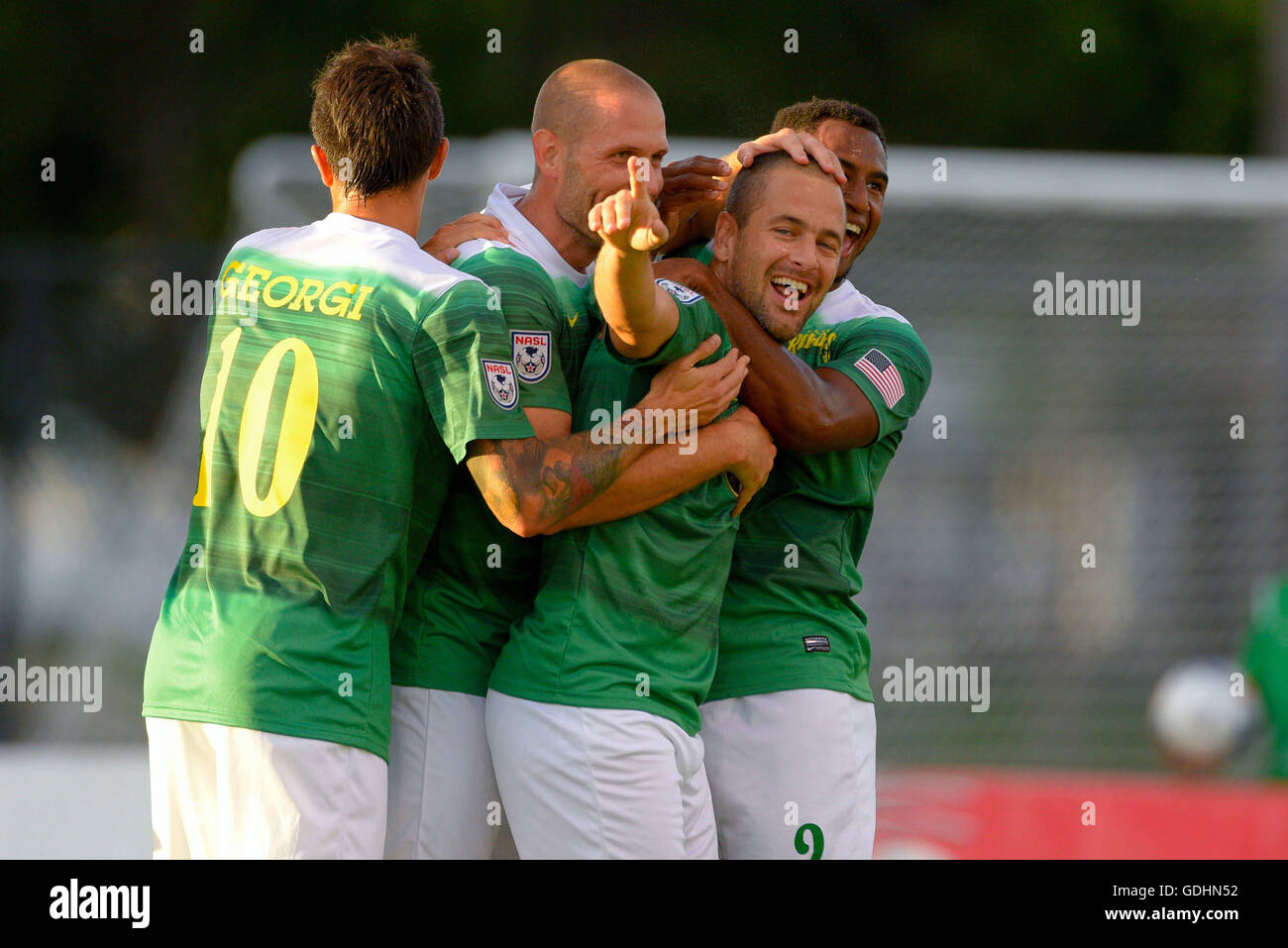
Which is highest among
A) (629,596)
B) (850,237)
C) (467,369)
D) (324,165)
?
(324,165)

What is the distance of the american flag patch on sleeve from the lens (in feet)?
11.0

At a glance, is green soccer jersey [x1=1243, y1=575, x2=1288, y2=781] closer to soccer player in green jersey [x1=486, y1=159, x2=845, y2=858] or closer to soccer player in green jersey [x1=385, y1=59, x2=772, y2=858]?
soccer player in green jersey [x1=486, y1=159, x2=845, y2=858]

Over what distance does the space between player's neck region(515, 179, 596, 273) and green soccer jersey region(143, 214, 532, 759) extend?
1.11ft

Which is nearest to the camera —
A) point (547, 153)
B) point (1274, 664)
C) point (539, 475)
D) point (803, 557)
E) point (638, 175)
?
point (638, 175)

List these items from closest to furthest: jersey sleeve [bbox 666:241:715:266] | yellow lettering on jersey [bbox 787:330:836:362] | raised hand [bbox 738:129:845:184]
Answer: raised hand [bbox 738:129:845:184], jersey sleeve [bbox 666:241:715:266], yellow lettering on jersey [bbox 787:330:836:362]

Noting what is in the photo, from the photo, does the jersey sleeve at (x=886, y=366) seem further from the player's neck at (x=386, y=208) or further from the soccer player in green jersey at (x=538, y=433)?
the player's neck at (x=386, y=208)

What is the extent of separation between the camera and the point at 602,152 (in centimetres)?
327

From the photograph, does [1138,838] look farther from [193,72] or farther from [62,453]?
[193,72]

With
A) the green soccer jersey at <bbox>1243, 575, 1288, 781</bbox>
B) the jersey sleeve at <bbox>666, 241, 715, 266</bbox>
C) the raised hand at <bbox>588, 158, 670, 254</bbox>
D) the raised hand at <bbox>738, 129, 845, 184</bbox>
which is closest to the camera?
the raised hand at <bbox>588, 158, 670, 254</bbox>

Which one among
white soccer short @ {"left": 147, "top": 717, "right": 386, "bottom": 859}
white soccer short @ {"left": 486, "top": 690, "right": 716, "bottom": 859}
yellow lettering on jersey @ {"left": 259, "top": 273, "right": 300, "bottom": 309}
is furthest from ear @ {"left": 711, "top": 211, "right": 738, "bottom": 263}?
white soccer short @ {"left": 147, "top": 717, "right": 386, "bottom": 859}

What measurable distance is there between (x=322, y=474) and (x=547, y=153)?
883 millimetres

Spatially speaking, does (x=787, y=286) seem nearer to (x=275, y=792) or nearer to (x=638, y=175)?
(x=638, y=175)

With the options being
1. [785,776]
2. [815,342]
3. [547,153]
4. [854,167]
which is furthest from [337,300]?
[785,776]

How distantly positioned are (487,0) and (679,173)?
34.9 feet
